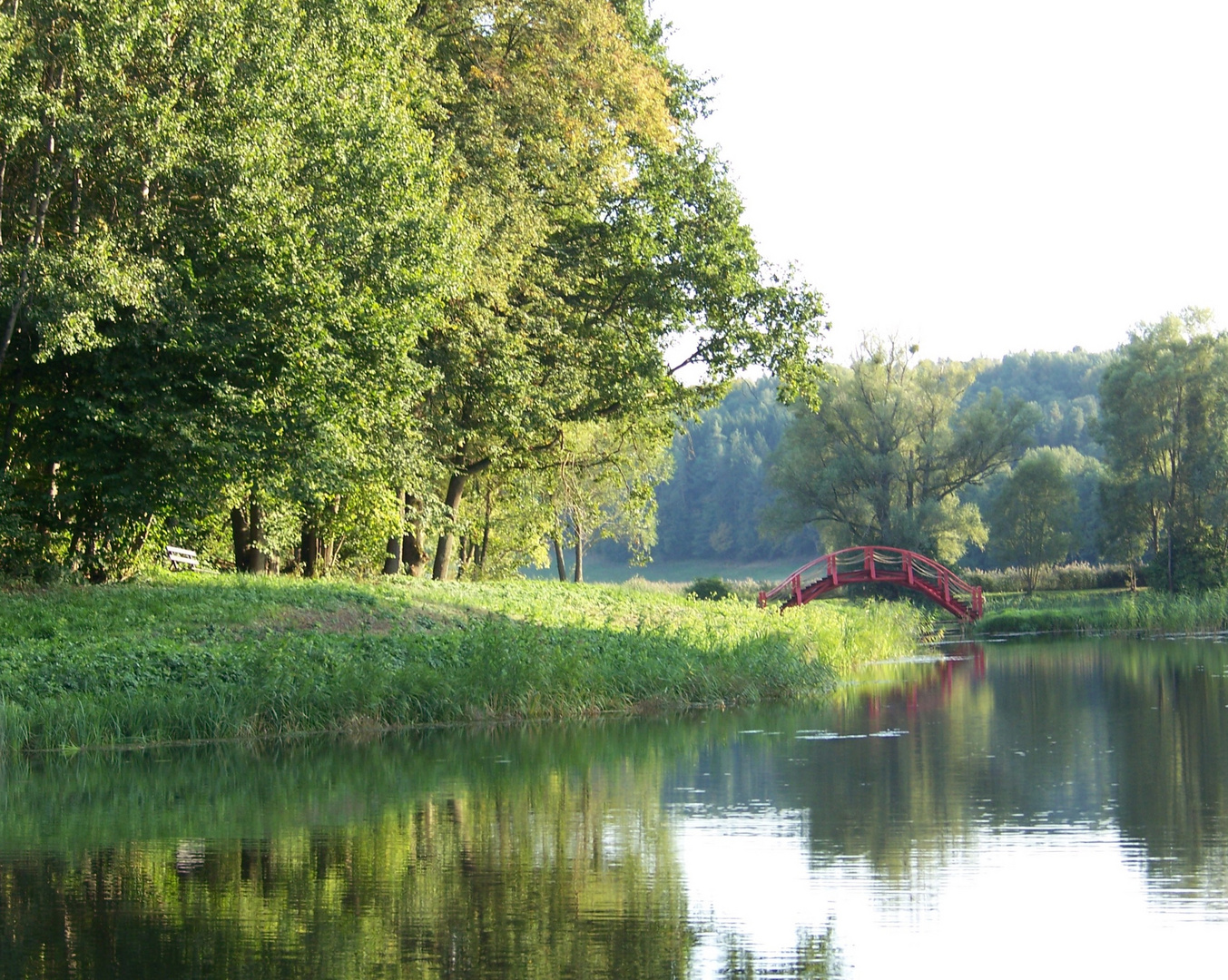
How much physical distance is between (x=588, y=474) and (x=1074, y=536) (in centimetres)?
3176

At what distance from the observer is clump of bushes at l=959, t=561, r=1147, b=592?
185 ft

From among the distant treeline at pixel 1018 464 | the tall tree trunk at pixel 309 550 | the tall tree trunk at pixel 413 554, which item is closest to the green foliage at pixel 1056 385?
the distant treeline at pixel 1018 464

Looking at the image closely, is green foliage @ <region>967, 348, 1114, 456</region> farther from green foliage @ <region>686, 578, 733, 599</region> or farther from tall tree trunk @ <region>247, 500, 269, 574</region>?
tall tree trunk @ <region>247, 500, 269, 574</region>

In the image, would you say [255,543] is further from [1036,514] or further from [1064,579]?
[1036,514]

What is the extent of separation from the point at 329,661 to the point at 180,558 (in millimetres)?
10976

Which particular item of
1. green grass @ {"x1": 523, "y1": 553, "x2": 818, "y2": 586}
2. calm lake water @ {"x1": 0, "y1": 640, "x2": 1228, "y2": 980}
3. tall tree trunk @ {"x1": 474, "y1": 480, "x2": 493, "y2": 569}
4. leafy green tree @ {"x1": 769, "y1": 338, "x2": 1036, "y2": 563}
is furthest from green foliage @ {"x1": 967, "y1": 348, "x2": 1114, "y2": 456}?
calm lake water @ {"x1": 0, "y1": 640, "x2": 1228, "y2": 980}

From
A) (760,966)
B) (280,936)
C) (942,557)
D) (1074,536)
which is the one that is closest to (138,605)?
(280,936)

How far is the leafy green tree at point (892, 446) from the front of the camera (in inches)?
2247

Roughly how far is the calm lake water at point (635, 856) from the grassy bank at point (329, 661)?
0.85 m

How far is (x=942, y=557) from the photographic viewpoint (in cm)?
5709

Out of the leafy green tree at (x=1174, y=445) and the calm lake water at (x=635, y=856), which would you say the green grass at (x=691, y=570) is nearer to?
the leafy green tree at (x=1174, y=445)

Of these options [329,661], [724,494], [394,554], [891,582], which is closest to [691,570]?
[724,494]

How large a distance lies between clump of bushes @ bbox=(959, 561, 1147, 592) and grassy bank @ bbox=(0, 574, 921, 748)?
34200mm

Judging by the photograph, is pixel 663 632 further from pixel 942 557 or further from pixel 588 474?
pixel 942 557
